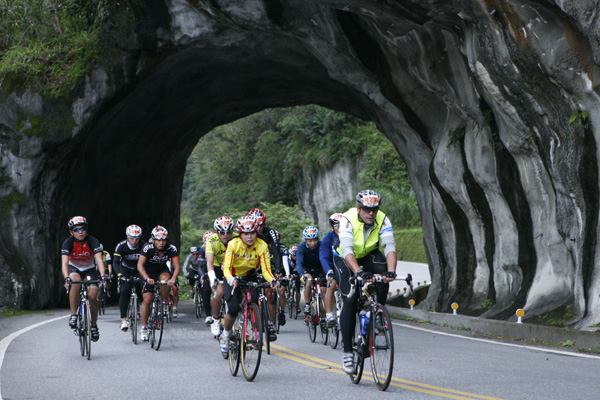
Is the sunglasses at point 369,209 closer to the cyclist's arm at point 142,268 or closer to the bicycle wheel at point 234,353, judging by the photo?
the bicycle wheel at point 234,353

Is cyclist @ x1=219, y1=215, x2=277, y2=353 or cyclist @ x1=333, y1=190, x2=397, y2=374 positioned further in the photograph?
cyclist @ x1=219, y1=215, x2=277, y2=353

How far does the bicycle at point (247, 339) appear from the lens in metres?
7.68

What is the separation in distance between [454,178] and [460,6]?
18.6 ft

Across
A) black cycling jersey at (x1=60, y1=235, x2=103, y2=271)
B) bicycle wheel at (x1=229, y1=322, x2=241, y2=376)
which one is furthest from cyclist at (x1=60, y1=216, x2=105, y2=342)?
bicycle wheel at (x1=229, y1=322, x2=241, y2=376)

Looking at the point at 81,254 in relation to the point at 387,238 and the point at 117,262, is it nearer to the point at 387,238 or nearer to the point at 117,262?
the point at 117,262

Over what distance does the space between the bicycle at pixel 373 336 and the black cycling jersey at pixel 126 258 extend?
21.1 ft

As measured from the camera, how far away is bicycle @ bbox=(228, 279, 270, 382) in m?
7.68

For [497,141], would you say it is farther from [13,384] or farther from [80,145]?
[80,145]

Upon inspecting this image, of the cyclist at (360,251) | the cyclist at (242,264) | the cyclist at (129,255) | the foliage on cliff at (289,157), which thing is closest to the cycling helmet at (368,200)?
the cyclist at (360,251)

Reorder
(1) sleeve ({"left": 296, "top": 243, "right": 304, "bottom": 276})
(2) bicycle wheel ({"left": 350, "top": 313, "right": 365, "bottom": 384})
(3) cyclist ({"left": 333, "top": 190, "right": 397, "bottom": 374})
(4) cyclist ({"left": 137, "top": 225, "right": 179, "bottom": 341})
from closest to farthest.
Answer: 1. (2) bicycle wheel ({"left": 350, "top": 313, "right": 365, "bottom": 384})
2. (3) cyclist ({"left": 333, "top": 190, "right": 397, "bottom": 374})
3. (4) cyclist ({"left": 137, "top": 225, "right": 179, "bottom": 341})
4. (1) sleeve ({"left": 296, "top": 243, "right": 304, "bottom": 276})

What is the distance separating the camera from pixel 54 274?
72.0ft

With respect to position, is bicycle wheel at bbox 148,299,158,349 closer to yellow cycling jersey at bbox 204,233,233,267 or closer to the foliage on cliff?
yellow cycling jersey at bbox 204,233,233,267

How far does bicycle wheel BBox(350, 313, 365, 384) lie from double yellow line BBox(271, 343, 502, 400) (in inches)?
12.7

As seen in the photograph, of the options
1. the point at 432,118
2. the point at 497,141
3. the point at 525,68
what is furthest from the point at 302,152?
the point at 525,68
